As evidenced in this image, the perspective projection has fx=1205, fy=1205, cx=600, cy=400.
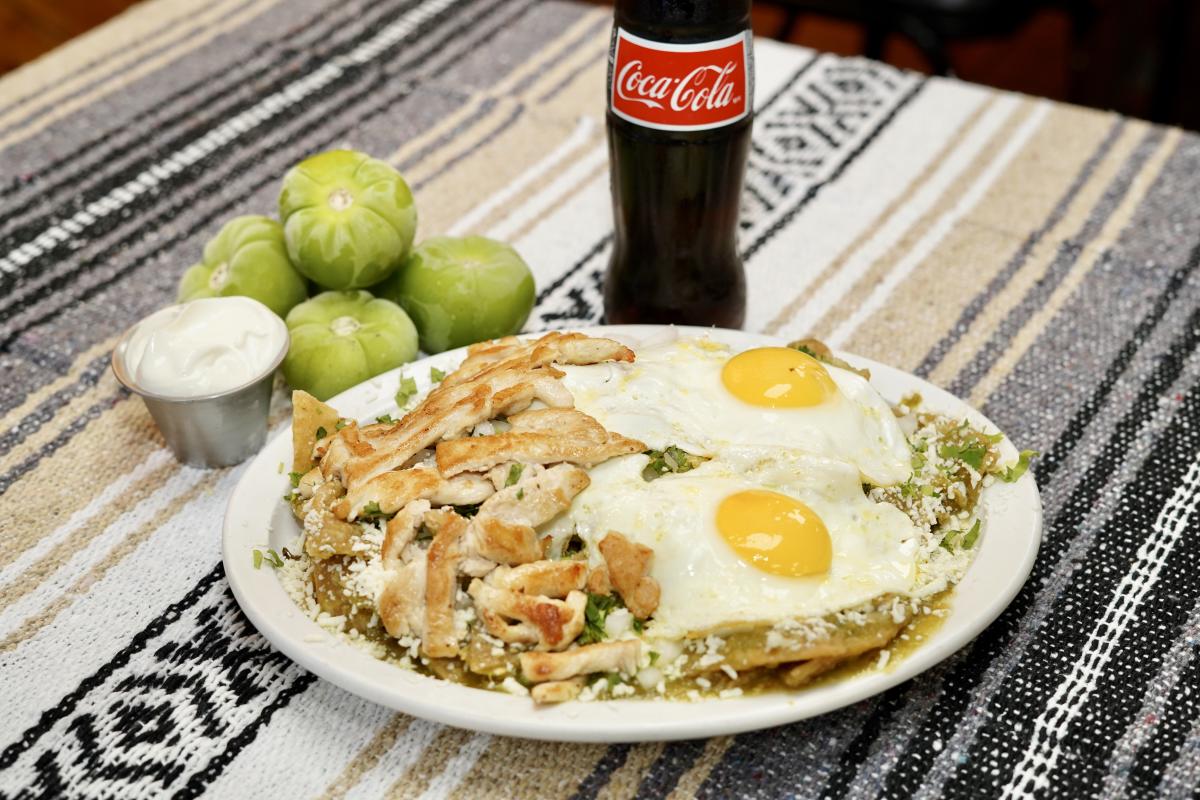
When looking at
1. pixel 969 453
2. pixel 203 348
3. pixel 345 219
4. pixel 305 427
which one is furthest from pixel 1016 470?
pixel 203 348

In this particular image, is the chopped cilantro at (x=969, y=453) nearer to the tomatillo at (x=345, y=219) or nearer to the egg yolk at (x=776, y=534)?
the egg yolk at (x=776, y=534)

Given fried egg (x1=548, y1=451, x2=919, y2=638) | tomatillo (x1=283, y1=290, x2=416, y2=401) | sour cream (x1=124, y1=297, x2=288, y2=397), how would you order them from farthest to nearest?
tomatillo (x1=283, y1=290, x2=416, y2=401) → sour cream (x1=124, y1=297, x2=288, y2=397) → fried egg (x1=548, y1=451, x2=919, y2=638)

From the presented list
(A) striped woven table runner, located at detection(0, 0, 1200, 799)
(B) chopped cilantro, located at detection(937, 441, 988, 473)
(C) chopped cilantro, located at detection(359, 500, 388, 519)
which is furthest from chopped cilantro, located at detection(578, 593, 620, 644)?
(B) chopped cilantro, located at detection(937, 441, 988, 473)

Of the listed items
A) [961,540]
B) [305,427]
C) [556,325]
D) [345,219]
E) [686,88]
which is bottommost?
[556,325]

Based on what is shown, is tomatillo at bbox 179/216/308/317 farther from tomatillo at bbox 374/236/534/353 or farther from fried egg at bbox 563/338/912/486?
fried egg at bbox 563/338/912/486

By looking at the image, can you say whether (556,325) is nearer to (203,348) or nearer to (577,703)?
(203,348)

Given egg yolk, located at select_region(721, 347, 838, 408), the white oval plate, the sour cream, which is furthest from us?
the sour cream
